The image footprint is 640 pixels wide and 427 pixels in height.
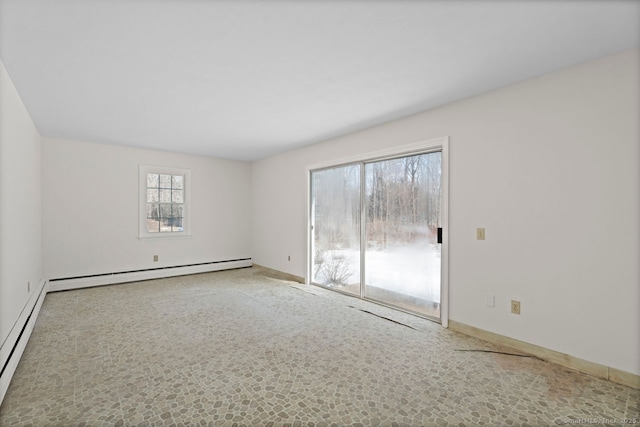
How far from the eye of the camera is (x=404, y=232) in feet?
12.2

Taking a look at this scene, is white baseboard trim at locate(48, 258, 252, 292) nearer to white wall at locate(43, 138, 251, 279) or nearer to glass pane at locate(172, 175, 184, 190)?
white wall at locate(43, 138, 251, 279)

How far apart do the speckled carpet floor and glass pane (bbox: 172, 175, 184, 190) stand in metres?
2.86

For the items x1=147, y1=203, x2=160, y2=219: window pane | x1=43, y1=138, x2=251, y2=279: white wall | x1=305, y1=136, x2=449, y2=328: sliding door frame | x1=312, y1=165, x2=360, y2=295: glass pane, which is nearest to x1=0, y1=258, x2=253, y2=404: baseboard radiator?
x1=43, y1=138, x2=251, y2=279: white wall

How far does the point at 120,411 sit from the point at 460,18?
3.24 meters

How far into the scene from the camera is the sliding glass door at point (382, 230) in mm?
3453

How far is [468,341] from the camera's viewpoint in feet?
9.32

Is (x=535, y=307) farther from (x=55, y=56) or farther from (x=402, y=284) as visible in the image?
(x=55, y=56)

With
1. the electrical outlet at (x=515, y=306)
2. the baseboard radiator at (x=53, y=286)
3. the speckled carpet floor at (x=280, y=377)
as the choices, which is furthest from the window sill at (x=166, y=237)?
the electrical outlet at (x=515, y=306)

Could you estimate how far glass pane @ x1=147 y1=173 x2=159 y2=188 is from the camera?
17.9 feet

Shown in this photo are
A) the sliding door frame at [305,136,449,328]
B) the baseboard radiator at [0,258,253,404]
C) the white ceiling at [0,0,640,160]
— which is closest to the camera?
the white ceiling at [0,0,640,160]

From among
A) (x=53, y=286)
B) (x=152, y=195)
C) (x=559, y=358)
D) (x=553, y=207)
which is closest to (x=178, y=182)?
(x=152, y=195)

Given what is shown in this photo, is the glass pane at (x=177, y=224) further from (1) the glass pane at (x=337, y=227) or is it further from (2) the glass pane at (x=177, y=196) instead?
(1) the glass pane at (x=337, y=227)

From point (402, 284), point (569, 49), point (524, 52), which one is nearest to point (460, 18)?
point (524, 52)

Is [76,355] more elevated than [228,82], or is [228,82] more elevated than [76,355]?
[228,82]
